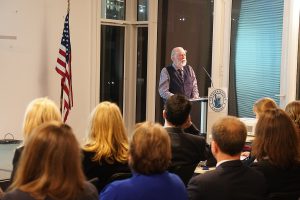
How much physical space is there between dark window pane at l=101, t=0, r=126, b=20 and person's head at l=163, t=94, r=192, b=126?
3876 mm

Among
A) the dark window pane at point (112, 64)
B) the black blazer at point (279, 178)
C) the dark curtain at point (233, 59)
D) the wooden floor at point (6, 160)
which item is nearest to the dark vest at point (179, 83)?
the dark curtain at point (233, 59)

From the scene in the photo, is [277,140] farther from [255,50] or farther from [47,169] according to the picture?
[255,50]

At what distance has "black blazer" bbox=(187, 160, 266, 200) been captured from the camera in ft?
7.58

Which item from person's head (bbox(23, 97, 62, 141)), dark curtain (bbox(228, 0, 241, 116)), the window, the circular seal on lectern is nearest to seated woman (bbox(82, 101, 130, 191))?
person's head (bbox(23, 97, 62, 141))

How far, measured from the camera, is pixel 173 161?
10.4 ft

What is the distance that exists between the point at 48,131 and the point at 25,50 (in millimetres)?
4242

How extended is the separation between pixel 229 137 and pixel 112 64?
5.07 metres

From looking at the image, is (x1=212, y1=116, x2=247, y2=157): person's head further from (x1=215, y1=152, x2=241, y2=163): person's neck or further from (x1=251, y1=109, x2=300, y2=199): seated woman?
(x1=251, y1=109, x2=300, y2=199): seated woman

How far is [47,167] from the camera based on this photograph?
175cm

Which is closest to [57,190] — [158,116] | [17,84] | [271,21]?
[17,84]

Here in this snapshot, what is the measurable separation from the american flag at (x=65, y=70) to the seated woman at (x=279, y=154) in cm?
354

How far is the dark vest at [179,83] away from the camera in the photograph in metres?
5.81

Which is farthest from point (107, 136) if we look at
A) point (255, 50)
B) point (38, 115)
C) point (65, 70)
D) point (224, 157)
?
point (255, 50)

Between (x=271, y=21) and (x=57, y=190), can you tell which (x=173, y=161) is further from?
(x=271, y=21)
